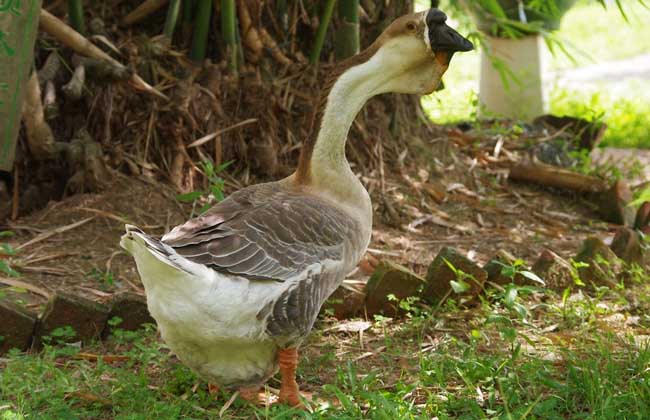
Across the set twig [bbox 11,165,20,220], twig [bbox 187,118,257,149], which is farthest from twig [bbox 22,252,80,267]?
twig [bbox 187,118,257,149]

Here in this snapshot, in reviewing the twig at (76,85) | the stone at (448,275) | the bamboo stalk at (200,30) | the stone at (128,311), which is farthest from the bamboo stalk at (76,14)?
the stone at (448,275)

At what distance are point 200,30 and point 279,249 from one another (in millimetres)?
2392

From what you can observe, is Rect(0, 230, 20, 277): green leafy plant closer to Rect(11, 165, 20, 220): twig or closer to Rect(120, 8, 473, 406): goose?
Rect(11, 165, 20, 220): twig

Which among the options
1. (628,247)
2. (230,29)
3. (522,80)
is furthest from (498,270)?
(522,80)

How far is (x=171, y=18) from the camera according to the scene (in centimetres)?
512

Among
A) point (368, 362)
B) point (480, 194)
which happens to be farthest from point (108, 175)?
point (480, 194)

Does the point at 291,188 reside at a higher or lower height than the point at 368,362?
higher

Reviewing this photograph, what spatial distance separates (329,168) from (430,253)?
1.63 meters

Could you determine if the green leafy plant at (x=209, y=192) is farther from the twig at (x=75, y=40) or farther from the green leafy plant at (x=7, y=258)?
the green leafy plant at (x=7, y=258)

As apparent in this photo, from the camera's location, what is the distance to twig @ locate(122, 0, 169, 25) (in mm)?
5223

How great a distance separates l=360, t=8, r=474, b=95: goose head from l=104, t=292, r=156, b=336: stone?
4.62ft

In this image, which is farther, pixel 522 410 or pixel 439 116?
pixel 439 116

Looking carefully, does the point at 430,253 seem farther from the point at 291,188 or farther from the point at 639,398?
the point at 639,398

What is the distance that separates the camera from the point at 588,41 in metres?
16.2
